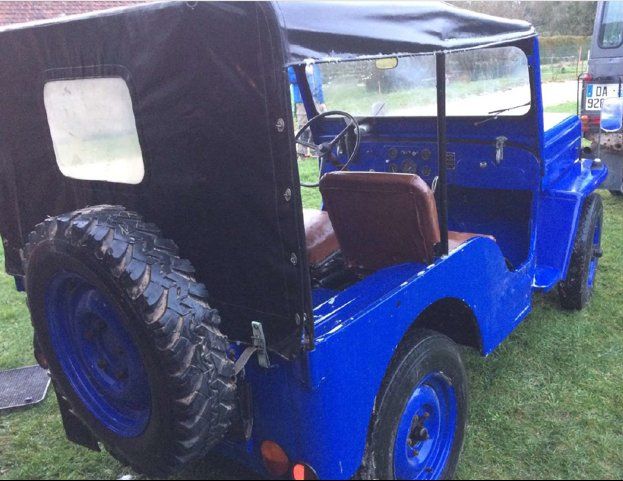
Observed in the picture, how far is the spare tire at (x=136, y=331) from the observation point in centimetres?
160

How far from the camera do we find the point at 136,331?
5.35 ft

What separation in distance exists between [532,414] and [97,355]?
2.14m

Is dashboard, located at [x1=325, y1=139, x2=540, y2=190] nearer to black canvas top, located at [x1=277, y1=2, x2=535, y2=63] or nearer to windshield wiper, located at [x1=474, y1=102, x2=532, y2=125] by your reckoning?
windshield wiper, located at [x1=474, y1=102, x2=532, y2=125]

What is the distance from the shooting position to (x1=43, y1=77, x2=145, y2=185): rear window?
75.1 inches

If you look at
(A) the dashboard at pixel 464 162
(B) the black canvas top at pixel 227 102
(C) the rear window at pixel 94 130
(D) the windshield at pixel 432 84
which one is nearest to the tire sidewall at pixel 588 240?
(A) the dashboard at pixel 464 162

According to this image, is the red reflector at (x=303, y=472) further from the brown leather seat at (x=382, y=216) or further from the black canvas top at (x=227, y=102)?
the brown leather seat at (x=382, y=216)

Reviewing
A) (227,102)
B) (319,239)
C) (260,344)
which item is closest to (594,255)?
(319,239)

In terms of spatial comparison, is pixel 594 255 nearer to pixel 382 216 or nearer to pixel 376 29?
pixel 382 216

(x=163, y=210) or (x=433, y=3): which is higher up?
(x=433, y=3)

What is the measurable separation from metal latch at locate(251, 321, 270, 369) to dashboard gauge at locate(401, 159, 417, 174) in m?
2.09

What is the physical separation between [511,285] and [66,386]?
2110 mm

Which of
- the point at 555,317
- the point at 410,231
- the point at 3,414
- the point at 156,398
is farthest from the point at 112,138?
the point at 555,317

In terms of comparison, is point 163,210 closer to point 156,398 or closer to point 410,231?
point 156,398

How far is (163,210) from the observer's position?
1.94 meters
